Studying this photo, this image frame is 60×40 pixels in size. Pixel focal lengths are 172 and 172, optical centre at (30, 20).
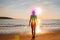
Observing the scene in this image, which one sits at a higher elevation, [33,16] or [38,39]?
[33,16]

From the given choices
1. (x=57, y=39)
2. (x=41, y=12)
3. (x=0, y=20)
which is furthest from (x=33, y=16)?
(x=0, y=20)

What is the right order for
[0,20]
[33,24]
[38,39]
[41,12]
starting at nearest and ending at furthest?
→ [33,24]
[38,39]
[41,12]
[0,20]

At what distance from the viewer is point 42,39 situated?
6.12 metres

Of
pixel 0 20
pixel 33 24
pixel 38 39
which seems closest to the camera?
pixel 33 24

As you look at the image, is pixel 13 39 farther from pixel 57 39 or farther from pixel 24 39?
pixel 57 39

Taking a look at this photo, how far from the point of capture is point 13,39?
245 inches

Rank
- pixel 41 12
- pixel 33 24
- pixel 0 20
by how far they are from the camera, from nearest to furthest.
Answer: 1. pixel 33 24
2. pixel 41 12
3. pixel 0 20

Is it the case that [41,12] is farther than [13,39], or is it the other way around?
[41,12]

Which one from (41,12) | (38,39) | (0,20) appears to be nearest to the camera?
(38,39)

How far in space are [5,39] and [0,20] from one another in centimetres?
921

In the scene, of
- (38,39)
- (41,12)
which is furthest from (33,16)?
(41,12)

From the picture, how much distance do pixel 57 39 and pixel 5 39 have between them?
1.89m

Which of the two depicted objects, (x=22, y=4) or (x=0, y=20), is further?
(x=0, y=20)

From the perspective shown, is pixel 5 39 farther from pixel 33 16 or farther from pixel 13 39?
pixel 33 16
